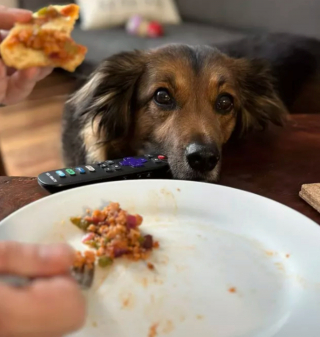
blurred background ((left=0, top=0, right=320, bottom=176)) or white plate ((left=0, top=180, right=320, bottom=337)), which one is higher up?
white plate ((left=0, top=180, right=320, bottom=337))

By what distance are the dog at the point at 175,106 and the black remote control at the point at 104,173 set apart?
174 millimetres

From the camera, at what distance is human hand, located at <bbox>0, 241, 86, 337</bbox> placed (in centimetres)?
41

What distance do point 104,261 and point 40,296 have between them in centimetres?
34

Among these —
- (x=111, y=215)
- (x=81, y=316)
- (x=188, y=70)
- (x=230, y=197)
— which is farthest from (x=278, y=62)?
(x=81, y=316)

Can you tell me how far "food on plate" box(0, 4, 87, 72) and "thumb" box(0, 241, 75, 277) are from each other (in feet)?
1.57

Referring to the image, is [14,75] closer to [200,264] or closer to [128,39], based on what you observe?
[200,264]

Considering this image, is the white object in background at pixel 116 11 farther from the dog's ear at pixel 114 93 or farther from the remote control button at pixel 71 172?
the remote control button at pixel 71 172

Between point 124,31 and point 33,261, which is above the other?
point 33,261

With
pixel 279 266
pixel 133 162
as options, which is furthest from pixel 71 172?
pixel 279 266

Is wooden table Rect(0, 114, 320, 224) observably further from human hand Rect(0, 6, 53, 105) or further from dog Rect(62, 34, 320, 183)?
human hand Rect(0, 6, 53, 105)

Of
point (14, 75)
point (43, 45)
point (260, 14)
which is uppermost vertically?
point (43, 45)

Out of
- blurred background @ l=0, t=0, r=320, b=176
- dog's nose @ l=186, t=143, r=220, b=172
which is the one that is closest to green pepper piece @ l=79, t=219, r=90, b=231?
dog's nose @ l=186, t=143, r=220, b=172

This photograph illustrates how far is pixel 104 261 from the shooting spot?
30.1 inches

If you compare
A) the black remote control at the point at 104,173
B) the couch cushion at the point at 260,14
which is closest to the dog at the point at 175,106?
the black remote control at the point at 104,173
